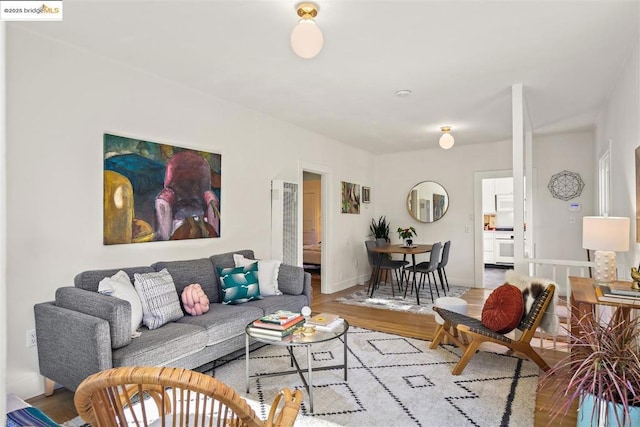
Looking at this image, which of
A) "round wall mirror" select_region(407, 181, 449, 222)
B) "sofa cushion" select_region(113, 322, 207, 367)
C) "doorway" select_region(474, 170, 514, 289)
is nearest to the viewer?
"sofa cushion" select_region(113, 322, 207, 367)

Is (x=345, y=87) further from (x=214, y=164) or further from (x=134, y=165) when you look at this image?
(x=134, y=165)

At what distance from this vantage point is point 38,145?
101 inches

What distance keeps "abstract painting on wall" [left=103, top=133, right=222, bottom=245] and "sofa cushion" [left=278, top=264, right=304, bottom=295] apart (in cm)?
83

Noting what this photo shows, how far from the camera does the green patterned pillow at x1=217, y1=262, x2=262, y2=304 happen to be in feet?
11.0

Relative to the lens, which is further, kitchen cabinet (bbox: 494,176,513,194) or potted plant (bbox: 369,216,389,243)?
kitchen cabinet (bbox: 494,176,513,194)

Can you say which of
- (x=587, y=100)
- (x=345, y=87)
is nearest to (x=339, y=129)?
(x=345, y=87)

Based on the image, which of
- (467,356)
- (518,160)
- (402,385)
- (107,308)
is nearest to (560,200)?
(518,160)

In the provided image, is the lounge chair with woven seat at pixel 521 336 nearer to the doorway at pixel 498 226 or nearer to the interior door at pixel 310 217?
the doorway at pixel 498 226

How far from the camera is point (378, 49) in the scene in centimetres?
285

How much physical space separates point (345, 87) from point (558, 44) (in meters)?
1.76

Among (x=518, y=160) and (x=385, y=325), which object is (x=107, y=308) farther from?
(x=518, y=160)

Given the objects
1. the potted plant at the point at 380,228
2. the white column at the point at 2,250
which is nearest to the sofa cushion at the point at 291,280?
the white column at the point at 2,250

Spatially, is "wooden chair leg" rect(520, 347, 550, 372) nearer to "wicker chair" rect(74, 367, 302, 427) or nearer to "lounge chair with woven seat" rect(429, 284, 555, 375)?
"lounge chair with woven seat" rect(429, 284, 555, 375)

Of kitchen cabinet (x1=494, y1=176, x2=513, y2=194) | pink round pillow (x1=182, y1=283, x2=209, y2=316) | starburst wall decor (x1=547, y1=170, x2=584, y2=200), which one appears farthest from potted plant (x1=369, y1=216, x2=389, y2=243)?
pink round pillow (x1=182, y1=283, x2=209, y2=316)
